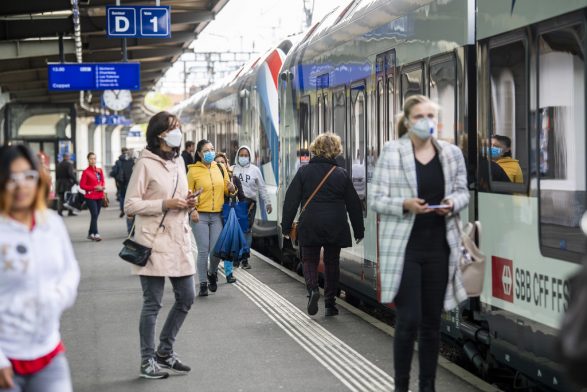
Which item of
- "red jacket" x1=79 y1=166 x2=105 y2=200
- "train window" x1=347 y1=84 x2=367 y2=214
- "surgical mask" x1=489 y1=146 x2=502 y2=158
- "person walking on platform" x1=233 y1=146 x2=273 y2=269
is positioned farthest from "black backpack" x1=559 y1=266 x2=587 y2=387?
"red jacket" x1=79 y1=166 x2=105 y2=200

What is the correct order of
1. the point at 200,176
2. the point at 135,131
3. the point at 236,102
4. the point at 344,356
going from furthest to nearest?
the point at 135,131 < the point at 236,102 < the point at 200,176 < the point at 344,356

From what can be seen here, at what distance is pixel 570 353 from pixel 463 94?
4.90 meters

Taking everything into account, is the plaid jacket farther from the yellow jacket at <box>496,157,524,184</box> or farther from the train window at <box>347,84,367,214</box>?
the train window at <box>347,84,367,214</box>

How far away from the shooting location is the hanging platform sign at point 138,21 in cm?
2030

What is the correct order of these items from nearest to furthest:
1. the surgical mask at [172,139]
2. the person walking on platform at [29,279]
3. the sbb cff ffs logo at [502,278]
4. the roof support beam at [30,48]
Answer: the person walking on platform at [29,279] < the sbb cff ffs logo at [502,278] < the surgical mask at [172,139] < the roof support beam at [30,48]

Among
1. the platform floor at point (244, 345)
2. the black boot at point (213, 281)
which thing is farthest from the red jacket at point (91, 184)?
the black boot at point (213, 281)

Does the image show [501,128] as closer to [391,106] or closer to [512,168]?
[512,168]

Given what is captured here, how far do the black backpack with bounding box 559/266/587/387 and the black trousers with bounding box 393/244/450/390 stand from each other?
10.9 feet

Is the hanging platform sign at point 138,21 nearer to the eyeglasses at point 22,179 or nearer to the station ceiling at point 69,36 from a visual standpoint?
the station ceiling at point 69,36

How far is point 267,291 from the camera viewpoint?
1248cm

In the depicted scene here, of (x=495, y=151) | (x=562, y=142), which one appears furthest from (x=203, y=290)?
(x=562, y=142)

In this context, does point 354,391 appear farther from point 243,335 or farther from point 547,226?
point 243,335

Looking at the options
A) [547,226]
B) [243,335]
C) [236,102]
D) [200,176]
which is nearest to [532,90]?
[547,226]

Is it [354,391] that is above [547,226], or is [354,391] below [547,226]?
below
